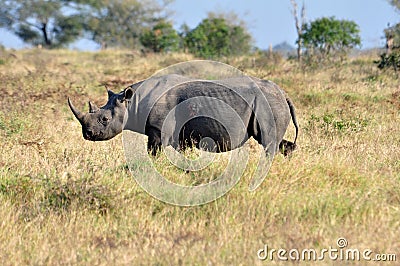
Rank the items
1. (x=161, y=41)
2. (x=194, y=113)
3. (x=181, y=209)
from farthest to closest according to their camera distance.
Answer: (x=161, y=41) < (x=194, y=113) < (x=181, y=209)

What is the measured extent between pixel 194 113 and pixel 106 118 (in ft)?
3.40

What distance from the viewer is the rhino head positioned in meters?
7.22

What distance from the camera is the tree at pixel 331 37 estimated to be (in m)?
19.5

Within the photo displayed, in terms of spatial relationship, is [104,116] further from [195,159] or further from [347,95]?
[347,95]

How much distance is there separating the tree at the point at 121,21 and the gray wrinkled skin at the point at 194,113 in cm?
3774

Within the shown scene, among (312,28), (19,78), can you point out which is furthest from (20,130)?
(312,28)
